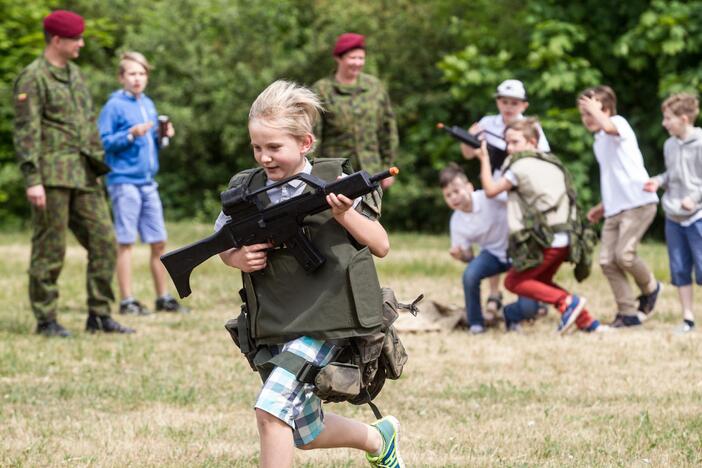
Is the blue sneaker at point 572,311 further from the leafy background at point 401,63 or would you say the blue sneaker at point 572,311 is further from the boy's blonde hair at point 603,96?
the leafy background at point 401,63

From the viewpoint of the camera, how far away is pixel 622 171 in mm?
9148

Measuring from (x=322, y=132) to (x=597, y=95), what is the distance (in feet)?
7.48

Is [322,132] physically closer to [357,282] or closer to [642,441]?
[642,441]

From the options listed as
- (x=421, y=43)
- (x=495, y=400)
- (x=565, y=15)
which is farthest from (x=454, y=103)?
(x=495, y=400)

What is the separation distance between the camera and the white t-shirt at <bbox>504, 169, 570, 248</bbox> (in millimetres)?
8727

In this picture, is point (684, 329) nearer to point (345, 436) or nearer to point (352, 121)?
point (352, 121)

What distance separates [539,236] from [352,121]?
2.01 meters

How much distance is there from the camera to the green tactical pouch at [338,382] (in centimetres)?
429

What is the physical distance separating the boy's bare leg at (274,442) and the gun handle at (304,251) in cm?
55

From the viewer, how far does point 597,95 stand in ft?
29.9

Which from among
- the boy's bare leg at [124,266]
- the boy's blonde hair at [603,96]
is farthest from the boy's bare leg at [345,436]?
the boy's bare leg at [124,266]

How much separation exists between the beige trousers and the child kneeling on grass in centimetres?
55

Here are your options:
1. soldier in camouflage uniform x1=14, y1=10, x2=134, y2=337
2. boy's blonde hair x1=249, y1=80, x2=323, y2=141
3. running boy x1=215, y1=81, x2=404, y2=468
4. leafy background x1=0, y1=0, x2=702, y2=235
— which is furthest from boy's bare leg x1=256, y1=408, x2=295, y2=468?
leafy background x1=0, y1=0, x2=702, y2=235

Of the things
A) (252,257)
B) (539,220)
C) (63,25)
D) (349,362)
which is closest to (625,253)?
(539,220)
